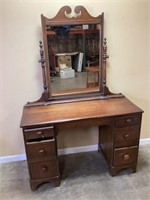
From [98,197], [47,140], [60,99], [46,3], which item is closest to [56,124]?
[47,140]

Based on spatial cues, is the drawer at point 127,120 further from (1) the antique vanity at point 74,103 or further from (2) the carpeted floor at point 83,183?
(2) the carpeted floor at point 83,183

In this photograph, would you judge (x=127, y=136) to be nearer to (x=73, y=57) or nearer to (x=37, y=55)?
(x=73, y=57)

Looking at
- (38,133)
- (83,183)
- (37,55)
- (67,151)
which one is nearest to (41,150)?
(38,133)

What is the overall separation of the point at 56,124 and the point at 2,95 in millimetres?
764

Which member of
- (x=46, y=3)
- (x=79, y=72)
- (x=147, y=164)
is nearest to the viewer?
(x=46, y=3)

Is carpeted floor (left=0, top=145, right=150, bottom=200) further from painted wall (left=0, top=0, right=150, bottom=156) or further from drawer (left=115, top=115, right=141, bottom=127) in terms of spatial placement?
drawer (left=115, top=115, right=141, bottom=127)

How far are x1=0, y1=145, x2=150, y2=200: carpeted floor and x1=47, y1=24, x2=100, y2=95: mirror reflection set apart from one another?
0.89 m

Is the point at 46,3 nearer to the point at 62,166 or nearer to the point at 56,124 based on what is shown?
the point at 56,124

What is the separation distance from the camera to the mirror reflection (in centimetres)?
199

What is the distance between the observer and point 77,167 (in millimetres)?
2273

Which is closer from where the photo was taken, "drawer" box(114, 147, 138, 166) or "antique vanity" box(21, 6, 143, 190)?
"antique vanity" box(21, 6, 143, 190)

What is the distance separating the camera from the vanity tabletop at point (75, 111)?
70.2 inches

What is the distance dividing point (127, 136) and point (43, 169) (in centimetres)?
88

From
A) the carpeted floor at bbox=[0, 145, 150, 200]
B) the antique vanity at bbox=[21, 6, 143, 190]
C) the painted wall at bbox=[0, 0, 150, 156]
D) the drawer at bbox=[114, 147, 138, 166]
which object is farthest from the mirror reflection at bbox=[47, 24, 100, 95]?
the carpeted floor at bbox=[0, 145, 150, 200]
